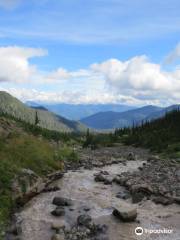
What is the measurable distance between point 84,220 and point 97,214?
2348mm

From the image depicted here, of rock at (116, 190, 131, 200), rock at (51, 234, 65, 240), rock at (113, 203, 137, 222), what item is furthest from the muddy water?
rock at (51, 234, 65, 240)

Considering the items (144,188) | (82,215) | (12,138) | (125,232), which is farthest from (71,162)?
(125,232)

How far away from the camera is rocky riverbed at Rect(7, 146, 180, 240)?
2333 centimetres

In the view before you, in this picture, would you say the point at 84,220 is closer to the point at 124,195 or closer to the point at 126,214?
the point at 126,214

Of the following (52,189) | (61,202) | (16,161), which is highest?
(16,161)

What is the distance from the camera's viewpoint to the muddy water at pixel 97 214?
23.4 metres

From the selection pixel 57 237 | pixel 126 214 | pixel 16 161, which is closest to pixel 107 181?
pixel 16 161

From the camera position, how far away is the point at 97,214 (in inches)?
1104

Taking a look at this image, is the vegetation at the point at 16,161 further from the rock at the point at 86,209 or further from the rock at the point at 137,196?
the rock at the point at 137,196

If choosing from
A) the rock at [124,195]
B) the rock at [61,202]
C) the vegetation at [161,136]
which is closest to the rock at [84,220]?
the rock at [61,202]

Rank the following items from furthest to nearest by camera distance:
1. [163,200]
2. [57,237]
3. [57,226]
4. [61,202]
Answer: [163,200]
[61,202]
[57,226]
[57,237]

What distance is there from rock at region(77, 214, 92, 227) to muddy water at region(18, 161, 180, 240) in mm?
478

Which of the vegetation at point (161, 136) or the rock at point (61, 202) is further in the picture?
the vegetation at point (161, 136)

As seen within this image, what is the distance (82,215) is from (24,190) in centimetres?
682
